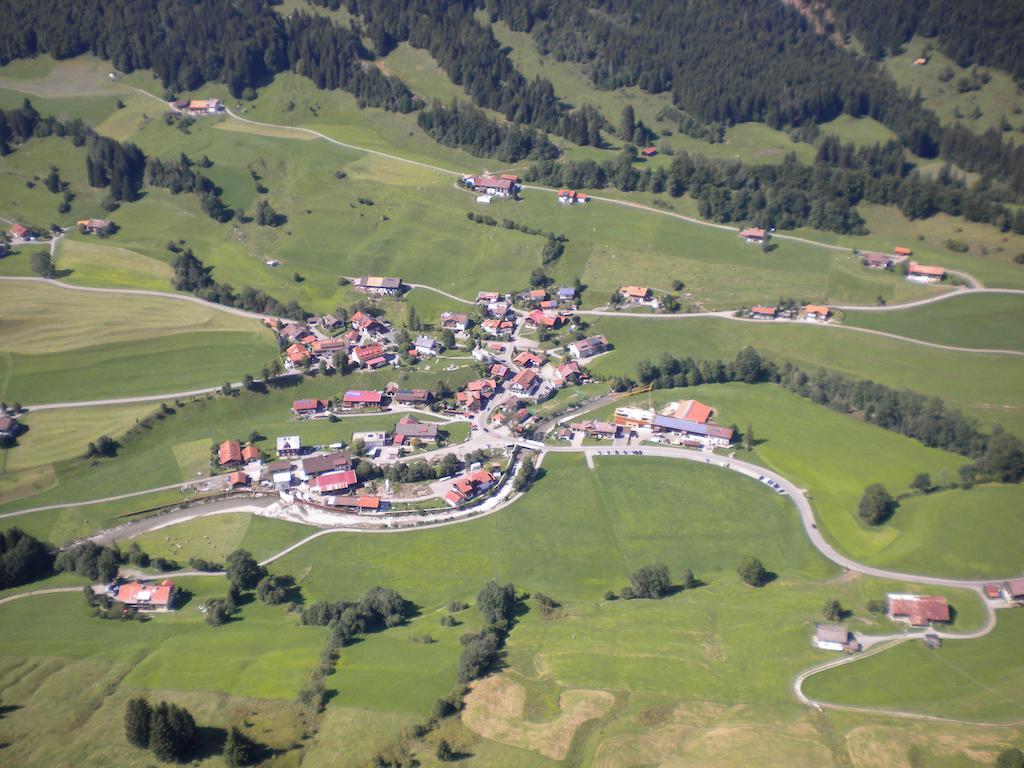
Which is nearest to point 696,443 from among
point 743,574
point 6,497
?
point 743,574

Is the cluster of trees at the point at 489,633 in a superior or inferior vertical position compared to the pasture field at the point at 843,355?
inferior

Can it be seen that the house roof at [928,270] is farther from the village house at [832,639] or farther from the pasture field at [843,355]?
the village house at [832,639]

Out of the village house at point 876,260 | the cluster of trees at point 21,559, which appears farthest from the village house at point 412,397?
the village house at point 876,260

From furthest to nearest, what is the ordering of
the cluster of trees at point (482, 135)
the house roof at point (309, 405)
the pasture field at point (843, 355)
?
the cluster of trees at point (482, 135) → the house roof at point (309, 405) → the pasture field at point (843, 355)

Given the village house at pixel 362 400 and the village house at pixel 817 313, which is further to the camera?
the village house at pixel 817 313

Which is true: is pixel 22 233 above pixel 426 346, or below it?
below

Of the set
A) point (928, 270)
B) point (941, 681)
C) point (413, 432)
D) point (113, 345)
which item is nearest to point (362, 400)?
point (413, 432)

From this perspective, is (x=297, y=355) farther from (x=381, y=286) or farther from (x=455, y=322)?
(x=455, y=322)
